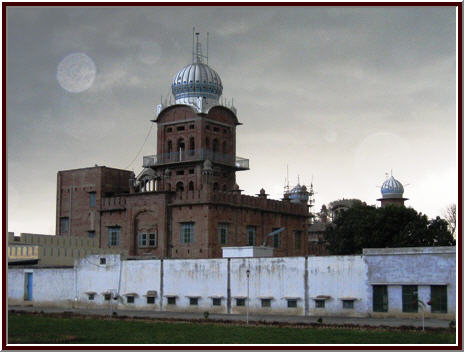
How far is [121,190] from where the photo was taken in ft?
213

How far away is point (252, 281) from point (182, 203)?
50.8ft

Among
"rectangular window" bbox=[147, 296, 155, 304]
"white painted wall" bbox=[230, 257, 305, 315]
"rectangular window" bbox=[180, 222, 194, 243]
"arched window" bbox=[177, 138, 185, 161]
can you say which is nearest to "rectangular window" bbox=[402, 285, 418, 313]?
"white painted wall" bbox=[230, 257, 305, 315]

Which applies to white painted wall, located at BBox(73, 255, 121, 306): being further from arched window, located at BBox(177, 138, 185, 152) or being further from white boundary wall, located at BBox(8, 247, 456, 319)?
arched window, located at BBox(177, 138, 185, 152)

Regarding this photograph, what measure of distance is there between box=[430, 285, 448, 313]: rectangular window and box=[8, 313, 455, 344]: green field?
7811mm

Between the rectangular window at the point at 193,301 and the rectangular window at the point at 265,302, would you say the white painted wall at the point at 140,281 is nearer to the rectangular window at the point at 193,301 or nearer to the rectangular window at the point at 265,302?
the rectangular window at the point at 193,301

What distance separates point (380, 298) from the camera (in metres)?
39.8

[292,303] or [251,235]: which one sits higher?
[251,235]

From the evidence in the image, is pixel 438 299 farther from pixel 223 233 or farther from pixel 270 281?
pixel 223 233

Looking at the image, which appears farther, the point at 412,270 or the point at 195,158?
the point at 195,158

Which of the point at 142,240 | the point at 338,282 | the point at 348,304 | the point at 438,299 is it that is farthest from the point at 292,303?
the point at 142,240

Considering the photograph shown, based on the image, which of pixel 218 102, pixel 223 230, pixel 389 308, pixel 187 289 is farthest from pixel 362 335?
pixel 218 102

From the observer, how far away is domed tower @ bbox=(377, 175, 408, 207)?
86.0 m

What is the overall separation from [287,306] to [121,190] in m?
26.2

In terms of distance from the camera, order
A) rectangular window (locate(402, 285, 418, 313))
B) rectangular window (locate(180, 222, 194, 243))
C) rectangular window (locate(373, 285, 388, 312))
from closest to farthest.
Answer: rectangular window (locate(402, 285, 418, 313)) → rectangular window (locate(373, 285, 388, 312)) → rectangular window (locate(180, 222, 194, 243))
